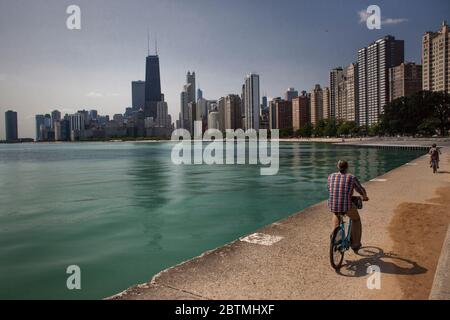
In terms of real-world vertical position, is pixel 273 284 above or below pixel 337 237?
below

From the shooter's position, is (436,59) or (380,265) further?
(436,59)

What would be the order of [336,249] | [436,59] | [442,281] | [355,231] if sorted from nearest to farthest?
1. [442,281]
2. [336,249]
3. [355,231]
4. [436,59]

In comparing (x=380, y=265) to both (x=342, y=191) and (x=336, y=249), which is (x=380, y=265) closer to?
(x=336, y=249)

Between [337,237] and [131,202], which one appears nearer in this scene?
[337,237]

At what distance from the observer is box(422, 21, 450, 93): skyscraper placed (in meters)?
163

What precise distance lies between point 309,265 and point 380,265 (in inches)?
59.0

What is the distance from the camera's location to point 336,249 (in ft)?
23.8

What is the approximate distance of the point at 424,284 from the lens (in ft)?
21.2

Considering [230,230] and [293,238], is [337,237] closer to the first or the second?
[293,238]

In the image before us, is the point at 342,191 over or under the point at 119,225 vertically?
over

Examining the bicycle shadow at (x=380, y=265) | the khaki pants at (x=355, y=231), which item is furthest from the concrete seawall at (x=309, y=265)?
the khaki pants at (x=355, y=231)

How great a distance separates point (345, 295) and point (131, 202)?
63.0 ft

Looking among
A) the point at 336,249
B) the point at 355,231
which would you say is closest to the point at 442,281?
the point at 336,249
